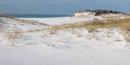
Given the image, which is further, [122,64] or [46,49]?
[46,49]

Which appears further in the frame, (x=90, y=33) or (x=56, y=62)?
(x=90, y=33)

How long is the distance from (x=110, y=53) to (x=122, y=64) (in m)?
0.62

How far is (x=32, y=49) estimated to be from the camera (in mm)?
3770

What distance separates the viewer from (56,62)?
118 inches

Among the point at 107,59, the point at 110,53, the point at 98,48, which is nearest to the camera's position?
the point at 107,59

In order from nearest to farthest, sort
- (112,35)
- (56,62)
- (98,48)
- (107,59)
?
(56,62), (107,59), (98,48), (112,35)

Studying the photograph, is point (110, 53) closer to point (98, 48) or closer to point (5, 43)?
point (98, 48)

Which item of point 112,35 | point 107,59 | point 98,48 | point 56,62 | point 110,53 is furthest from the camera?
point 112,35

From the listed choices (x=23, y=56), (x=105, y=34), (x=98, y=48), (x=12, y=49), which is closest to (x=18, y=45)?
(x=12, y=49)

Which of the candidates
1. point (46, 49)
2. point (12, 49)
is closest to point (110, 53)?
point (46, 49)

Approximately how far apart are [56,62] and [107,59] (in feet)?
4.12

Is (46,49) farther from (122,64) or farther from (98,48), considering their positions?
(122,64)

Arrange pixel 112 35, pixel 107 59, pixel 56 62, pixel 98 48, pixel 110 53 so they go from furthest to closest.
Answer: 1. pixel 112 35
2. pixel 98 48
3. pixel 110 53
4. pixel 107 59
5. pixel 56 62

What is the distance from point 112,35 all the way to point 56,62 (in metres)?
3.15
